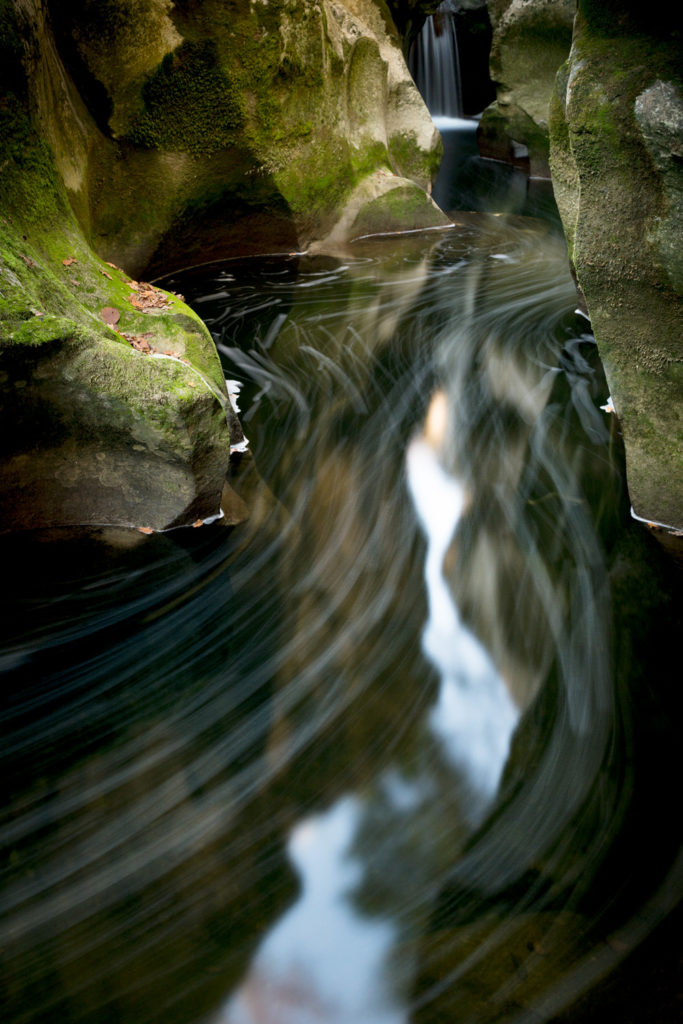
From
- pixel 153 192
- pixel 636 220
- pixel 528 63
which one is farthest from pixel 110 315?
pixel 528 63

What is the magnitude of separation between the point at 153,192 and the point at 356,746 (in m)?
5.36

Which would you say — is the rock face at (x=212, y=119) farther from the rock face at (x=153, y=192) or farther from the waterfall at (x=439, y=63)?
the waterfall at (x=439, y=63)

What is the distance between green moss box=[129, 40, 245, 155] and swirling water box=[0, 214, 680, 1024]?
332 centimetres

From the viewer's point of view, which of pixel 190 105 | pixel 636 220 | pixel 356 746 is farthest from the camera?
pixel 190 105

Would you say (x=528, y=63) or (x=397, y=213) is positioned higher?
(x=528, y=63)

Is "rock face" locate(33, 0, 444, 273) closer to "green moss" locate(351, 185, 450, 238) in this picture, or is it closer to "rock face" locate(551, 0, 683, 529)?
"green moss" locate(351, 185, 450, 238)

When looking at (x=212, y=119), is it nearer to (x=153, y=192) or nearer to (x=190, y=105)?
A: (x=190, y=105)

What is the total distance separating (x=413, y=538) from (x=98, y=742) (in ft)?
5.09

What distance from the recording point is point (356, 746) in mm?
2277

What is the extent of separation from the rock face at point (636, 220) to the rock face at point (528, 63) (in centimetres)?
823

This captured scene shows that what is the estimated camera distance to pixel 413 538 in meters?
3.27

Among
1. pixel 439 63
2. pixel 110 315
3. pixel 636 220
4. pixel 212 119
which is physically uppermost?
pixel 439 63

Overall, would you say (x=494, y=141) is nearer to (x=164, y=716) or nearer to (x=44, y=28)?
(x=44, y=28)

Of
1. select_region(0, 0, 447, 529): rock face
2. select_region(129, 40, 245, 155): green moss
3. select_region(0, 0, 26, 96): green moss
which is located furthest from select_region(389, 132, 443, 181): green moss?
select_region(0, 0, 26, 96): green moss
